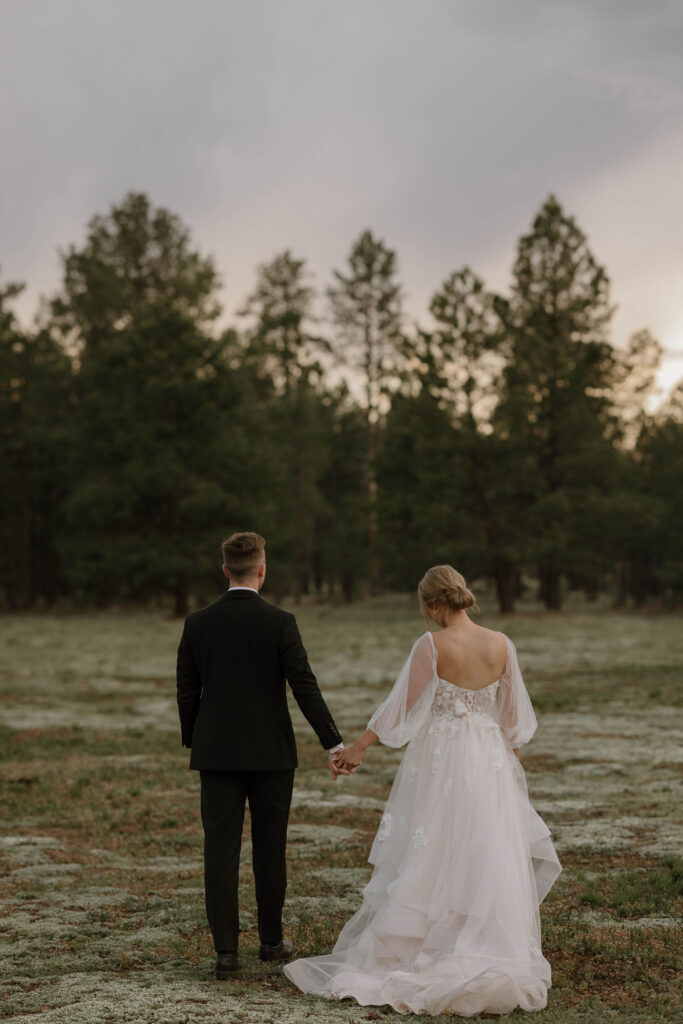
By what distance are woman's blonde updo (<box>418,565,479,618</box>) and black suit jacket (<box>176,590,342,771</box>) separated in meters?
0.73

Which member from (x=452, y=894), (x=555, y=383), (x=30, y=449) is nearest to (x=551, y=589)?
(x=555, y=383)

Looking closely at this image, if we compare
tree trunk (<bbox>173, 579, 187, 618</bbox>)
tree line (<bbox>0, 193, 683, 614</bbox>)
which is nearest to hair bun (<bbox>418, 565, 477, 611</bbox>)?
tree line (<bbox>0, 193, 683, 614</bbox>)

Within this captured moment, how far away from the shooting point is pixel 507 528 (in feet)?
148

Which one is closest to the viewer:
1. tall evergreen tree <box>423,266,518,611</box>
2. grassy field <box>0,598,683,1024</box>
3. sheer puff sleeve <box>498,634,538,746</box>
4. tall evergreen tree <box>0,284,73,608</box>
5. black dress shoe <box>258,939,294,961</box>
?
grassy field <box>0,598,683,1024</box>

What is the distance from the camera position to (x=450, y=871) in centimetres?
554

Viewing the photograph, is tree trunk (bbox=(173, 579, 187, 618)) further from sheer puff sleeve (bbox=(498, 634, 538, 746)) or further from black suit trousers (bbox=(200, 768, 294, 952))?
sheer puff sleeve (bbox=(498, 634, 538, 746))

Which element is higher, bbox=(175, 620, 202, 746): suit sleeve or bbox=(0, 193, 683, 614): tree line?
bbox=(0, 193, 683, 614): tree line

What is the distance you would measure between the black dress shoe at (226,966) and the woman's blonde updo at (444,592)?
2158 millimetres

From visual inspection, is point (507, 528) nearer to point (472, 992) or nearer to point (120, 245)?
point (120, 245)

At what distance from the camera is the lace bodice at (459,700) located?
5797mm

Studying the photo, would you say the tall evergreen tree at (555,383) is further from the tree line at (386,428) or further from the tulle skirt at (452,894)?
the tulle skirt at (452,894)

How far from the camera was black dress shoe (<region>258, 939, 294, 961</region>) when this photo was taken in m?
5.96

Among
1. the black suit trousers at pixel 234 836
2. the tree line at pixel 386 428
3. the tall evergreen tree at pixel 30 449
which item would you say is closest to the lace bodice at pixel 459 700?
the black suit trousers at pixel 234 836

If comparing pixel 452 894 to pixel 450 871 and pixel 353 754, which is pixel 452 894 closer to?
pixel 450 871
